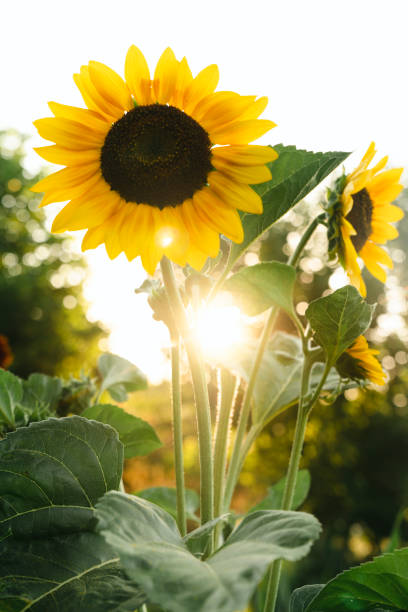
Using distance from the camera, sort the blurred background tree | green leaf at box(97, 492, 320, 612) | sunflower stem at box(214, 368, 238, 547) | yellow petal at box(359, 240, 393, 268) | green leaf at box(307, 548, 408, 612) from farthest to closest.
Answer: the blurred background tree
yellow petal at box(359, 240, 393, 268)
sunflower stem at box(214, 368, 238, 547)
green leaf at box(307, 548, 408, 612)
green leaf at box(97, 492, 320, 612)

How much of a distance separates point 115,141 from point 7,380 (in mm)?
239

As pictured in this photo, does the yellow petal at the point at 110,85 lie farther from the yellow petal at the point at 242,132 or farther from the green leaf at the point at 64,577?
the green leaf at the point at 64,577

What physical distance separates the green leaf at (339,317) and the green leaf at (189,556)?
0.51 feet

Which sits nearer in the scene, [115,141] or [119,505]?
[119,505]

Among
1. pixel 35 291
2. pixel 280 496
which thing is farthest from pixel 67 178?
pixel 35 291

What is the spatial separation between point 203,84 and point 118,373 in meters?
0.40

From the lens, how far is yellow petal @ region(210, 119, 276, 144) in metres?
0.39

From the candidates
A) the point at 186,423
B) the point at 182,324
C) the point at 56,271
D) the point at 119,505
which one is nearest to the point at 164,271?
the point at 182,324

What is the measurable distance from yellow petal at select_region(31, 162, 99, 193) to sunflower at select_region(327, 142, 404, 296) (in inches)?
8.5

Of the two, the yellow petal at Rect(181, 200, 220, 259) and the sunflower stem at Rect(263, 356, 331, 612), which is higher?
the yellow petal at Rect(181, 200, 220, 259)

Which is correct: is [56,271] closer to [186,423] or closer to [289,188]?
[186,423]

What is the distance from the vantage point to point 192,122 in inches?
16.8

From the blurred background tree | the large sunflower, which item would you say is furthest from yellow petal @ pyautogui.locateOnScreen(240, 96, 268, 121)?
the blurred background tree

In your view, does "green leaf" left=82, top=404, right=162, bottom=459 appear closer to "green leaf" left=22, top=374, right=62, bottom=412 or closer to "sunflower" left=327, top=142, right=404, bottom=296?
"green leaf" left=22, top=374, right=62, bottom=412
